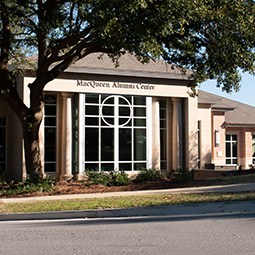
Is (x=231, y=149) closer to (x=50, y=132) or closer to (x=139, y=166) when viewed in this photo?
(x=139, y=166)

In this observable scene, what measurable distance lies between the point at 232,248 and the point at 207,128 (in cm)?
2132

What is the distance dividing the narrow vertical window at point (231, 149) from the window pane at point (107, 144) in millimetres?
14018

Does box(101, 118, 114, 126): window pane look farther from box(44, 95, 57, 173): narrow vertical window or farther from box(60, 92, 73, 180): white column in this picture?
box(44, 95, 57, 173): narrow vertical window

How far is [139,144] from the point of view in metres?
23.5

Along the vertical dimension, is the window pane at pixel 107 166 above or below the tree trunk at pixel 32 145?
below

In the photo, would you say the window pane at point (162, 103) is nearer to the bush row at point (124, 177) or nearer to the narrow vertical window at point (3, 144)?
the bush row at point (124, 177)

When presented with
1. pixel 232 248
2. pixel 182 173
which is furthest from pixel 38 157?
pixel 232 248

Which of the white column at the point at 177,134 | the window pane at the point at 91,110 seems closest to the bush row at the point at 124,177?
the white column at the point at 177,134

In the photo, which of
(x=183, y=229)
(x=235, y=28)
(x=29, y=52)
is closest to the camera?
(x=183, y=229)

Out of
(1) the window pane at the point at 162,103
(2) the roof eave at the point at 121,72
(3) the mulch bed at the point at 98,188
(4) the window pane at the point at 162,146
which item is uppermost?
(2) the roof eave at the point at 121,72

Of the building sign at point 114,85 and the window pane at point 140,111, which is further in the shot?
the window pane at point 140,111

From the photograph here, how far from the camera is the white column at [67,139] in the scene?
2197cm

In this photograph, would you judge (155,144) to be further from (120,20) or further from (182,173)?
(120,20)

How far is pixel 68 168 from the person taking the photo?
22.0 m
